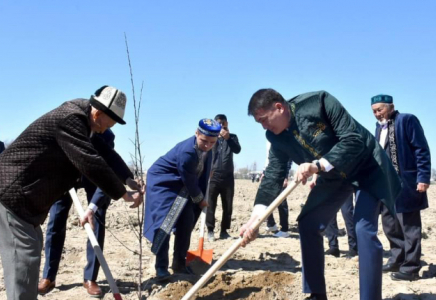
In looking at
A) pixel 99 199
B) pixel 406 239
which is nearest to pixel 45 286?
pixel 99 199

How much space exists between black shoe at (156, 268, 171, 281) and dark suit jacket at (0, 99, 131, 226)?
232cm

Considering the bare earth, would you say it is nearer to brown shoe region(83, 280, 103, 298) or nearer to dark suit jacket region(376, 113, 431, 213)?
brown shoe region(83, 280, 103, 298)

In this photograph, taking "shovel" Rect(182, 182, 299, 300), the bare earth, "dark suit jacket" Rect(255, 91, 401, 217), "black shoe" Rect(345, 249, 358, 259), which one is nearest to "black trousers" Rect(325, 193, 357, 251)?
"black shoe" Rect(345, 249, 358, 259)

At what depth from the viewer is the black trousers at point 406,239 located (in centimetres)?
539

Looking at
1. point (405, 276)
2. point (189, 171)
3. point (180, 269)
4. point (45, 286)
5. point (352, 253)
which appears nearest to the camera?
point (45, 286)

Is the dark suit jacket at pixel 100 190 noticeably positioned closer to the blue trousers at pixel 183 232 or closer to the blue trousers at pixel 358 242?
the blue trousers at pixel 183 232

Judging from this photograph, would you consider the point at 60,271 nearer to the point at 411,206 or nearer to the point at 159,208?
the point at 159,208

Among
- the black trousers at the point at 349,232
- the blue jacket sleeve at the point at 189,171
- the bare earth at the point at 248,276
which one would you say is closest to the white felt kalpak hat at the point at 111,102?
the bare earth at the point at 248,276

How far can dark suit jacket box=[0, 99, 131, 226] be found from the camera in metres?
3.16

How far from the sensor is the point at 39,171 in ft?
10.6

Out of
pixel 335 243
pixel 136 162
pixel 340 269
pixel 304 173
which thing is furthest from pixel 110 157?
pixel 335 243

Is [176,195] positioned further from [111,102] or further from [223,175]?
[223,175]

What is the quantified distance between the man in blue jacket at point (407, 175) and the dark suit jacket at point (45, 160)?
11.4 ft

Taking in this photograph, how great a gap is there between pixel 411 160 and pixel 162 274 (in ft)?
9.56
